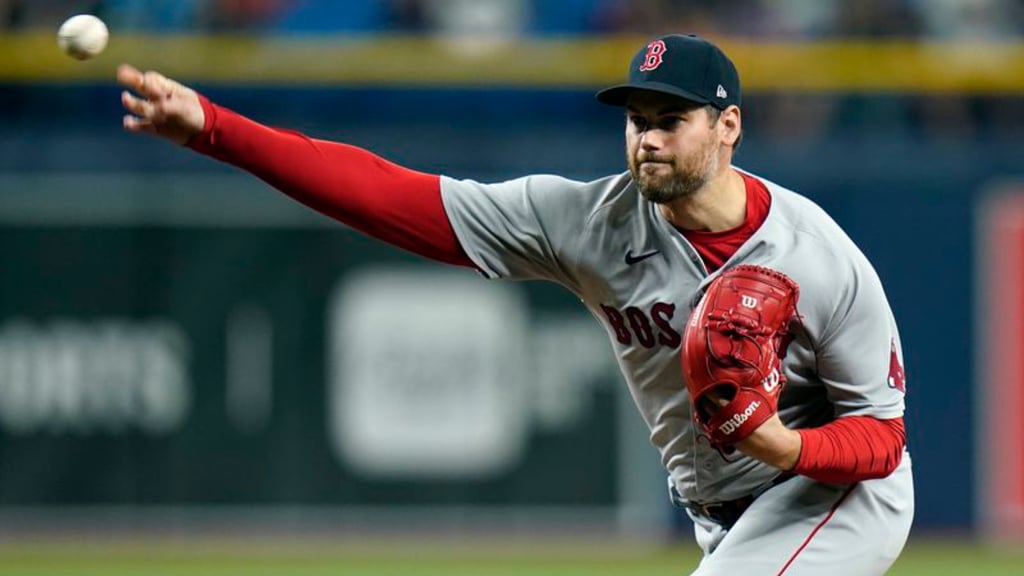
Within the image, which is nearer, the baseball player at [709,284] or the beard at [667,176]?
the baseball player at [709,284]

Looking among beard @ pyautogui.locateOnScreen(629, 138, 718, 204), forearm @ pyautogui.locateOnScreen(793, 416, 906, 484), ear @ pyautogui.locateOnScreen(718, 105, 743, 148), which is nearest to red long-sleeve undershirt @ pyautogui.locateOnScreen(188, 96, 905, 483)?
forearm @ pyautogui.locateOnScreen(793, 416, 906, 484)

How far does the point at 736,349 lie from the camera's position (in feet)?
14.0

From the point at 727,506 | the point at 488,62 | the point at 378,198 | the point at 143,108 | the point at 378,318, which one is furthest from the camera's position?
the point at 488,62

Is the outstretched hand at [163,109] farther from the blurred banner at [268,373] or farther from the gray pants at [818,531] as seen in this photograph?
the blurred banner at [268,373]

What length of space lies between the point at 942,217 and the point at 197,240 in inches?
163

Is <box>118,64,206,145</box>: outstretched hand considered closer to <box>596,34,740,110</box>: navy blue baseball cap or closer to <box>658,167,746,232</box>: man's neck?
<box>596,34,740,110</box>: navy blue baseball cap

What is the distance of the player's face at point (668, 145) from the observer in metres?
4.50

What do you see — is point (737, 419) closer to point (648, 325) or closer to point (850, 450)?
point (850, 450)

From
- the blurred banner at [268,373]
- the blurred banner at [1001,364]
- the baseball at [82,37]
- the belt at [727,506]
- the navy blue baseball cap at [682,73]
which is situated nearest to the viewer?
the baseball at [82,37]

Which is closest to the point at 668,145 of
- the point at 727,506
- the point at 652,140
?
the point at 652,140

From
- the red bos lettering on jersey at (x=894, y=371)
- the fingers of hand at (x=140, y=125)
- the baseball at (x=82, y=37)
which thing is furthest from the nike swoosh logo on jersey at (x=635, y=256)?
the baseball at (x=82, y=37)

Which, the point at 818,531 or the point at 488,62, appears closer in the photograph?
the point at 818,531

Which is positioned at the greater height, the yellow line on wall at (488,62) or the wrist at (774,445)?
the yellow line on wall at (488,62)

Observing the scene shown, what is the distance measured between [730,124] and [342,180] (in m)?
1.03
